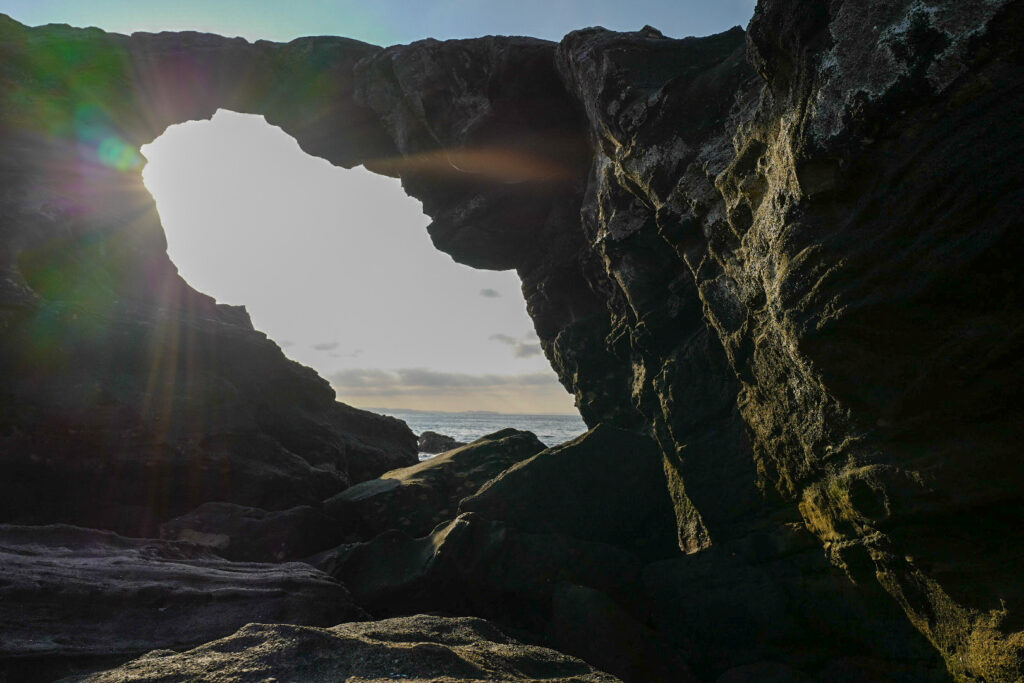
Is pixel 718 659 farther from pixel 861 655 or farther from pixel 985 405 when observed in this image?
pixel 985 405

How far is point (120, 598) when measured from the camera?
327 inches

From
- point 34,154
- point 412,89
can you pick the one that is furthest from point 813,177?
point 34,154

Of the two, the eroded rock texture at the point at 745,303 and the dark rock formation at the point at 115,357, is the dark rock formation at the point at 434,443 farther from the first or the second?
the eroded rock texture at the point at 745,303

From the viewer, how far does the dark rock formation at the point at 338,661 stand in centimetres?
496

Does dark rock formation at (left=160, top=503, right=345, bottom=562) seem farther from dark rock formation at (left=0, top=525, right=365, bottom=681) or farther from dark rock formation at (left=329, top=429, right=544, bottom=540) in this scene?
dark rock formation at (left=0, top=525, right=365, bottom=681)

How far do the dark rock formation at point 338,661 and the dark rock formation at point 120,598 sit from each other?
7.21 ft

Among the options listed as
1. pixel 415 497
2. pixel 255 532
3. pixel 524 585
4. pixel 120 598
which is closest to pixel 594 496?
pixel 524 585

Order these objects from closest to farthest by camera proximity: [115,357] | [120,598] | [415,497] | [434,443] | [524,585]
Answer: [120,598] → [524,585] → [415,497] → [115,357] → [434,443]

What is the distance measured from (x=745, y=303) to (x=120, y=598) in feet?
35.3

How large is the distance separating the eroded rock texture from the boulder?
971 mm

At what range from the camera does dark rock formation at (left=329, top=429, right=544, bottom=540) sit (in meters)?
14.5

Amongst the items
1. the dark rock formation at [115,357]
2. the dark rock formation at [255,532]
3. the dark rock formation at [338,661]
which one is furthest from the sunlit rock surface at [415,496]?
the dark rock formation at [338,661]

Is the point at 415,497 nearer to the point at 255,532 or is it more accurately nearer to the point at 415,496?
the point at 415,496

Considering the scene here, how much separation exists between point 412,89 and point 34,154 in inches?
648
